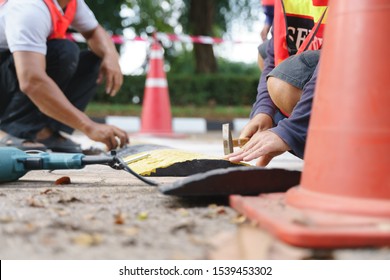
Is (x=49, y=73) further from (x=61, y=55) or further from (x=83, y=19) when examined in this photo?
(x=83, y=19)

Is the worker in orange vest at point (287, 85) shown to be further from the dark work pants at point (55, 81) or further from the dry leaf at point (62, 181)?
the dark work pants at point (55, 81)

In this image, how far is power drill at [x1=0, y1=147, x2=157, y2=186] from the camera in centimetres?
225

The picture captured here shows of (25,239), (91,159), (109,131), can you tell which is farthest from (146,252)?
(109,131)

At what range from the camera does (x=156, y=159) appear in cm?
256

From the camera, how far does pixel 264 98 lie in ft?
8.91

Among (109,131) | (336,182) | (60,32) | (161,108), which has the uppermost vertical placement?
(60,32)

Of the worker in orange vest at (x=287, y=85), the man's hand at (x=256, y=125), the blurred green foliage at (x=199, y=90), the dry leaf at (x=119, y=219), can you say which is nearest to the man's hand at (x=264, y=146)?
the worker in orange vest at (x=287, y=85)

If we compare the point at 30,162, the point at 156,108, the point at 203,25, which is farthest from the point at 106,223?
the point at 203,25

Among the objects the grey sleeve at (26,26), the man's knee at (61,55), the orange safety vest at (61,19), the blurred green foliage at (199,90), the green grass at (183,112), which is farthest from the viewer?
the blurred green foliage at (199,90)

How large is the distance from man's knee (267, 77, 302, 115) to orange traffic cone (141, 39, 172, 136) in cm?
391

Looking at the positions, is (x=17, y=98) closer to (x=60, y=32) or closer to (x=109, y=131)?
(x=60, y=32)

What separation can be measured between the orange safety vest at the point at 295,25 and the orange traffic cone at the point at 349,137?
102cm

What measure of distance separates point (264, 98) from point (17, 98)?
173 centimetres

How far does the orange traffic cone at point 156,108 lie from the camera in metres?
A: 6.66
